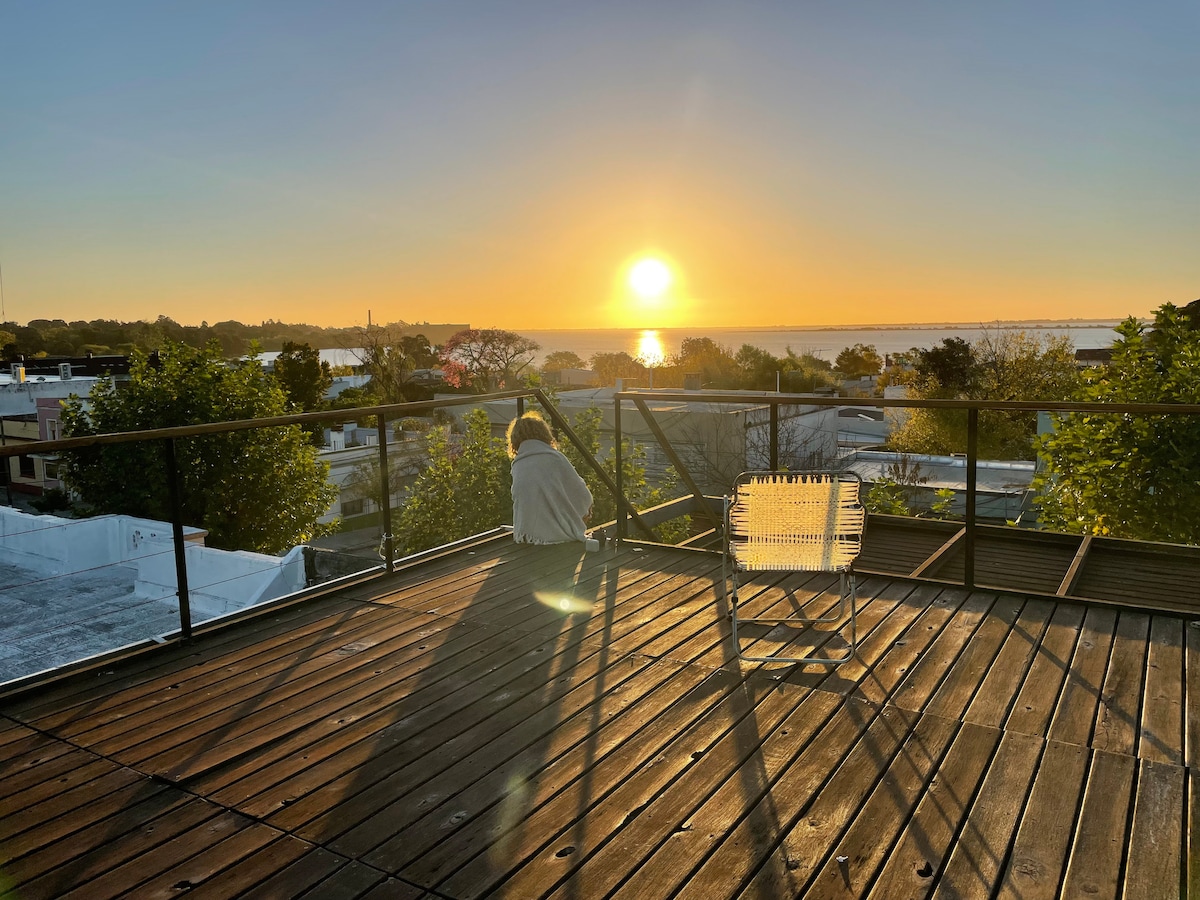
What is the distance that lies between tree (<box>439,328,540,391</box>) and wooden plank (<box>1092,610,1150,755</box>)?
3211 centimetres

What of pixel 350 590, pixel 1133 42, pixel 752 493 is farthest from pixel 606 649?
pixel 1133 42

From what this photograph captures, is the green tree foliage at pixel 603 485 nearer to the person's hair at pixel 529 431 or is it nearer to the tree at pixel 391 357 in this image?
the person's hair at pixel 529 431

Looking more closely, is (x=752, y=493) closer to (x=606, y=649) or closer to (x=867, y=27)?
(x=606, y=649)

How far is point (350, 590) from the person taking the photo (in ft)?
14.1

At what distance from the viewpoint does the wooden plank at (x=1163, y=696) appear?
2.53m

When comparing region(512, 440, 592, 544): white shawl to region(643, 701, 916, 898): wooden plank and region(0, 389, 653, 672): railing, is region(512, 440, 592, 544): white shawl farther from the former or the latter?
region(643, 701, 916, 898): wooden plank

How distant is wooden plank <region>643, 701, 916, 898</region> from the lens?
1966 millimetres

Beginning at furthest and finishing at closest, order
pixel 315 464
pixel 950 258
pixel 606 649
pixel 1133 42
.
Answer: pixel 950 258
pixel 315 464
pixel 1133 42
pixel 606 649

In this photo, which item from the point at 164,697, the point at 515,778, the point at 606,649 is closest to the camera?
the point at 515,778

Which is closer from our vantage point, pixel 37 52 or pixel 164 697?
pixel 164 697

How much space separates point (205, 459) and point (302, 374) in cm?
2448

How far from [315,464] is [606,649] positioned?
16154 mm

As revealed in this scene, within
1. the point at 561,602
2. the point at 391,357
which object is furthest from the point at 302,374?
the point at 561,602

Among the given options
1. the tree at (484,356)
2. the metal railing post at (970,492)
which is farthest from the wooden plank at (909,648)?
the tree at (484,356)
